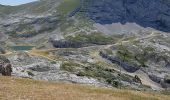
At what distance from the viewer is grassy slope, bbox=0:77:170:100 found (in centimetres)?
4084

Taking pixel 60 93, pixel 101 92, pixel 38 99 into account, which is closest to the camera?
pixel 38 99

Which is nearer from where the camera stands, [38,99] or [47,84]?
[38,99]

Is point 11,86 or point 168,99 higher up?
point 11,86

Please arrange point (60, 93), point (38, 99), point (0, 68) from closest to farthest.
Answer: point (38, 99), point (60, 93), point (0, 68)

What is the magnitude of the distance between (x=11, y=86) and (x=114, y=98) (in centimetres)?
1183

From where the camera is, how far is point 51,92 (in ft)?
146

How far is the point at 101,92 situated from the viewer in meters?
49.7

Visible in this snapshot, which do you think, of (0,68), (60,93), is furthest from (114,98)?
(0,68)

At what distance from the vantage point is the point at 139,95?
5103cm

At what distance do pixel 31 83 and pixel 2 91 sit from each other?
8.76 meters

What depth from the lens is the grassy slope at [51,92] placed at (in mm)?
40844

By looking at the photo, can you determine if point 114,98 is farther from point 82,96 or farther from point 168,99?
point 168,99

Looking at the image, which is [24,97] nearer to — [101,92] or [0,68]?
[101,92]

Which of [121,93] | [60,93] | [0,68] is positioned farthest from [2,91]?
[0,68]
